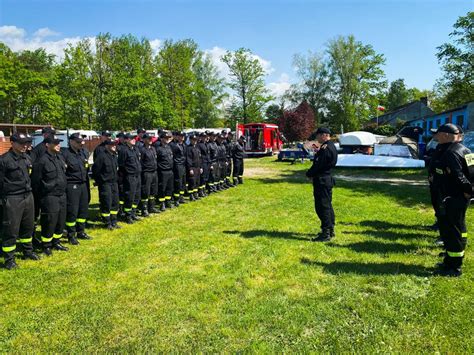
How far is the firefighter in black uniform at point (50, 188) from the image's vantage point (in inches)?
242

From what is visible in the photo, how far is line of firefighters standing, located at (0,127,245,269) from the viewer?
5.72 meters

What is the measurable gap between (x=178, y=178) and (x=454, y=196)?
7.25 metres

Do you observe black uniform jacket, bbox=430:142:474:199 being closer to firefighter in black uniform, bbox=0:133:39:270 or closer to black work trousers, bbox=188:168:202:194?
firefighter in black uniform, bbox=0:133:39:270

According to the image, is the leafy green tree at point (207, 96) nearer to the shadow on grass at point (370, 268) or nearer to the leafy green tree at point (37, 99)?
the leafy green tree at point (37, 99)

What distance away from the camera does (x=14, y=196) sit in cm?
566

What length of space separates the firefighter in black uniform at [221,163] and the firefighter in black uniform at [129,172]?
15.9 ft

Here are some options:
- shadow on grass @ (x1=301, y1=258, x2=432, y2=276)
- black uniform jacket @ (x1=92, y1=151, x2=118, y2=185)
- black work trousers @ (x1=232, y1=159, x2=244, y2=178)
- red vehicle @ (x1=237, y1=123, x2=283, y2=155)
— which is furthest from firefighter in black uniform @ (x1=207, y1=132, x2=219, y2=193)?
red vehicle @ (x1=237, y1=123, x2=283, y2=155)

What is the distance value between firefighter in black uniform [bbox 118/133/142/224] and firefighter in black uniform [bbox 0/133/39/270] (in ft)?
8.64

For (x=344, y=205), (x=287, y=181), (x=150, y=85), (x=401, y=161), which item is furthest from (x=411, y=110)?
(x=344, y=205)

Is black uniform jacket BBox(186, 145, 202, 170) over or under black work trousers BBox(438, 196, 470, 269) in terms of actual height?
over

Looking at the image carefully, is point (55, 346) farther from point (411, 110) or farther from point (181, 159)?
point (411, 110)

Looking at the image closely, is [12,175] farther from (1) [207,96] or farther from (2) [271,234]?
(1) [207,96]

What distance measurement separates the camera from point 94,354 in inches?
137

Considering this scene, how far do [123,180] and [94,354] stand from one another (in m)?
5.50
